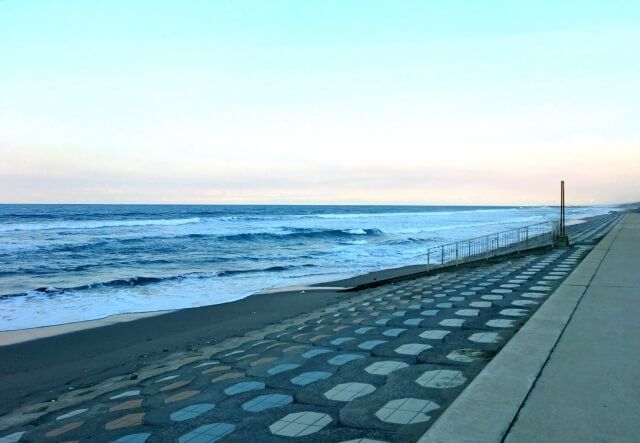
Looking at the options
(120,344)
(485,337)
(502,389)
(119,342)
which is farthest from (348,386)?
(119,342)

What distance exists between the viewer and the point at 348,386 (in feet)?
13.8

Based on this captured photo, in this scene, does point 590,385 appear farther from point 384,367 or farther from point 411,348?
point 411,348

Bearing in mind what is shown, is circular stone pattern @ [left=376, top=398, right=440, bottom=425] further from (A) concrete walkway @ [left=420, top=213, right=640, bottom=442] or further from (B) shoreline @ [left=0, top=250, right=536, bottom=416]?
(B) shoreline @ [left=0, top=250, right=536, bottom=416]

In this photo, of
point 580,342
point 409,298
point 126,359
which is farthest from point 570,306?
point 126,359

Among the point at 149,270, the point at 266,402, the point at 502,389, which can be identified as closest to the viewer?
the point at 502,389

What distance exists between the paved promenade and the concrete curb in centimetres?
1

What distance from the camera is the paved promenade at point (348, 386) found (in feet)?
10.9

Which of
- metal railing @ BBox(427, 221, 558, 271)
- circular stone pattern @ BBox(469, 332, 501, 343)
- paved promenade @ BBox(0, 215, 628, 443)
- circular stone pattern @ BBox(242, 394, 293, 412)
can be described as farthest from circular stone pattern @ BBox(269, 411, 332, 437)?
metal railing @ BBox(427, 221, 558, 271)

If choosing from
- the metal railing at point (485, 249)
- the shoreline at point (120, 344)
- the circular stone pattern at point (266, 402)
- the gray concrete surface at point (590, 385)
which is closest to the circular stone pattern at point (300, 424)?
the circular stone pattern at point (266, 402)

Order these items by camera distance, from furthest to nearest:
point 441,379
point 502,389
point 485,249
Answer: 1. point 485,249
2. point 441,379
3. point 502,389

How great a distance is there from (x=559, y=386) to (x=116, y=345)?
26.2 ft

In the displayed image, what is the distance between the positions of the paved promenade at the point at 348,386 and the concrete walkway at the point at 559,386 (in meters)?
0.02

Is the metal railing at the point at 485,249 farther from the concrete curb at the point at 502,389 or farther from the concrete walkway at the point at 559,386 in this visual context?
the concrete curb at the point at 502,389

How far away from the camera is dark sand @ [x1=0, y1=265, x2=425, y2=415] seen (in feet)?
22.9
